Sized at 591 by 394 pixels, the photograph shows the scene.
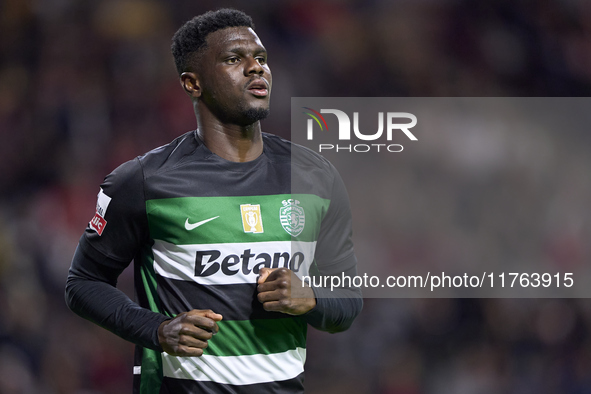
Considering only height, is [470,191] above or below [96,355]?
above

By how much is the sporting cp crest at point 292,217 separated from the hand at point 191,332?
15.1 inches

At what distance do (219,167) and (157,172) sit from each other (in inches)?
7.4

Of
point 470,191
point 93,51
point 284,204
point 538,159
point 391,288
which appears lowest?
point 391,288

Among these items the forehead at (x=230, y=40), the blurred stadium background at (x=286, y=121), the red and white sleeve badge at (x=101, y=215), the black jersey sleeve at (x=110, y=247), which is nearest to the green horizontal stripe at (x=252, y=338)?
the black jersey sleeve at (x=110, y=247)

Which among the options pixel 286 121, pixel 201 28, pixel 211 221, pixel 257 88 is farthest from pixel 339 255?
pixel 286 121

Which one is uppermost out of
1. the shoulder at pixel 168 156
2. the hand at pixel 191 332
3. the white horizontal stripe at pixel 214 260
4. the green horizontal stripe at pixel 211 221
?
the shoulder at pixel 168 156

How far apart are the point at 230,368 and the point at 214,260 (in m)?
0.31

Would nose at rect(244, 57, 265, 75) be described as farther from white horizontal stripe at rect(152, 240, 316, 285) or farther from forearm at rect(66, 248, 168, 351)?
forearm at rect(66, 248, 168, 351)

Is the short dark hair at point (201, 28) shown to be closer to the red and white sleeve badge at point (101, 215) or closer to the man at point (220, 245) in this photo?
the man at point (220, 245)

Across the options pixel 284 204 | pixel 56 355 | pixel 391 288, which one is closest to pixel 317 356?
pixel 56 355

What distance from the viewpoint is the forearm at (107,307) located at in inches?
67.4

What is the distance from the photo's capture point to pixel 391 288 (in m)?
2.03

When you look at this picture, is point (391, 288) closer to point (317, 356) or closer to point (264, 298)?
point (264, 298)

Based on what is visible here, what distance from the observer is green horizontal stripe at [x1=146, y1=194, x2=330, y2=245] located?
1805mm
